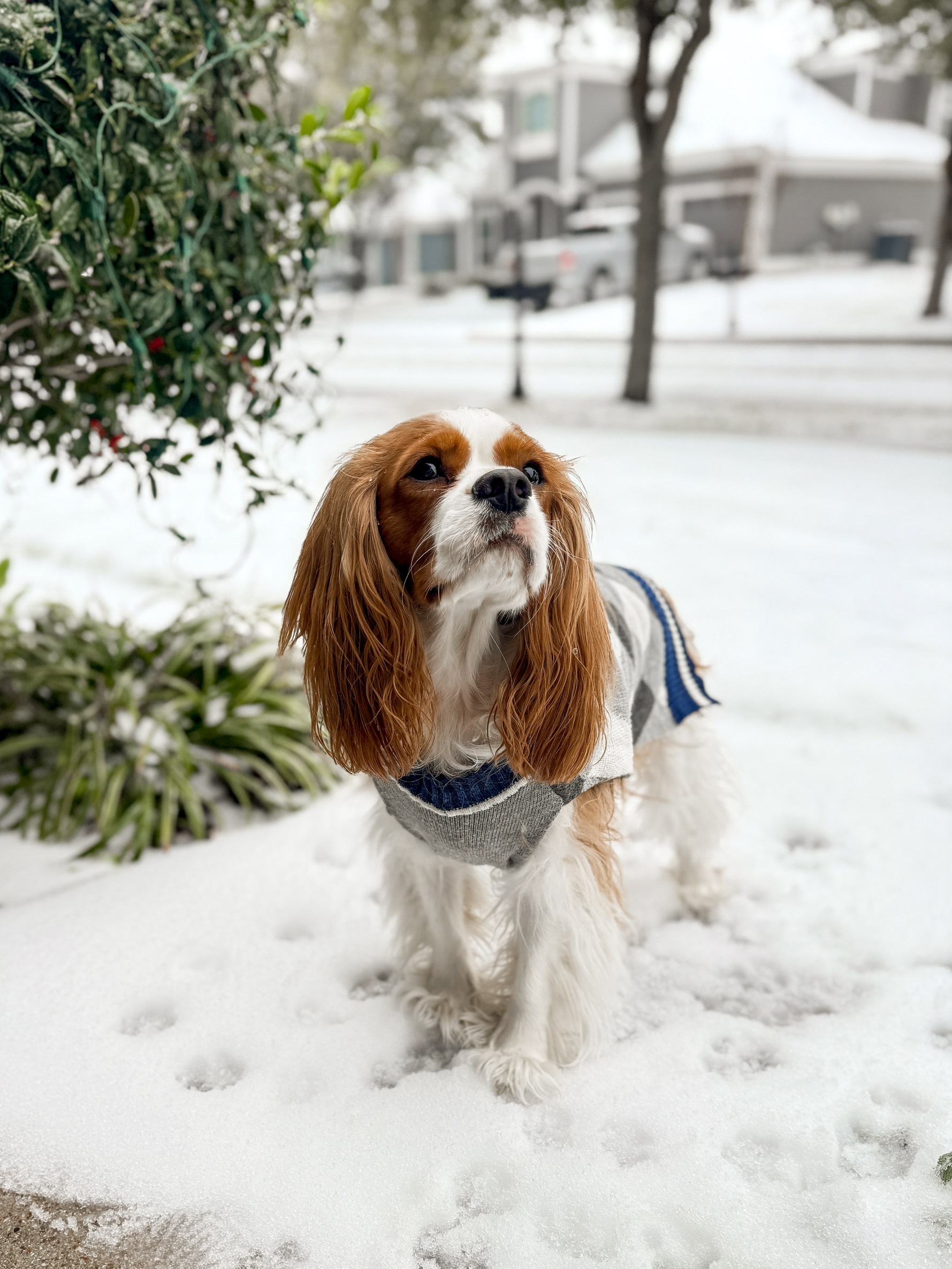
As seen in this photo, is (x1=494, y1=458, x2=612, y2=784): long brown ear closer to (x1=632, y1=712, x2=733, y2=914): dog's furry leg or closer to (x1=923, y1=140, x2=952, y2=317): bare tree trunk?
(x1=632, y1=712, x2=733, y2=914): dog's furry leg

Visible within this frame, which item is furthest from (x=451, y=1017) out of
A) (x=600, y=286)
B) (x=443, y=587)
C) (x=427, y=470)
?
(x=600, y=286)

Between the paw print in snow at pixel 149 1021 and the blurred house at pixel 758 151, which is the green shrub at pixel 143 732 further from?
the blurred house at pixel 758 151

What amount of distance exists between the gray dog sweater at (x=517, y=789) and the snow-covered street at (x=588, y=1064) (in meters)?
0.54

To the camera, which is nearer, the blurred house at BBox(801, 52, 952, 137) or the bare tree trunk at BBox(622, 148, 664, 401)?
the bare tree trunk at BBox(622, 148, 664, 401)

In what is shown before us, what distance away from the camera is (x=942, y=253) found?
48.4 ft

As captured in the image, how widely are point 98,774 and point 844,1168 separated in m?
2.23

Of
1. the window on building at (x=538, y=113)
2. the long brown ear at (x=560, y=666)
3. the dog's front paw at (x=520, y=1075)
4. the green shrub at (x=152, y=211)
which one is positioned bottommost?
the dog's front paw at (x=520, y=1075)

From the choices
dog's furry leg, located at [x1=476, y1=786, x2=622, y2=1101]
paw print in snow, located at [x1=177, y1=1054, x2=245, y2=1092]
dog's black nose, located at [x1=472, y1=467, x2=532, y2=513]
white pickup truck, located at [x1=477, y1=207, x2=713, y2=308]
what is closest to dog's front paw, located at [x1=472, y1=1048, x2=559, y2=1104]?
dog's furry leg, located at [x1=476, y1=786, x2=622, y2=1101]

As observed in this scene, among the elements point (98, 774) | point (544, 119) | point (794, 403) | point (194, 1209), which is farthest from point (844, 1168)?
point (544, 119)

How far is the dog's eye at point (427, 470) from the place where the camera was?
63.0 inches

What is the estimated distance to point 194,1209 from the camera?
1.69 m

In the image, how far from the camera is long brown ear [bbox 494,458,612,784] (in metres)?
1.70

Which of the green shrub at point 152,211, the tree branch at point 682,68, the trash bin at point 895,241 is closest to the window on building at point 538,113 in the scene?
the trash bin at point 895,241

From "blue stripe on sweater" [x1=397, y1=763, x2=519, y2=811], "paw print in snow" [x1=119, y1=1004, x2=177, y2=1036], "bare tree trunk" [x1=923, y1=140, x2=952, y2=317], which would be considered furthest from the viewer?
"bare tree trunk" [x1=923, y1=140, x2=952, y2=317]
